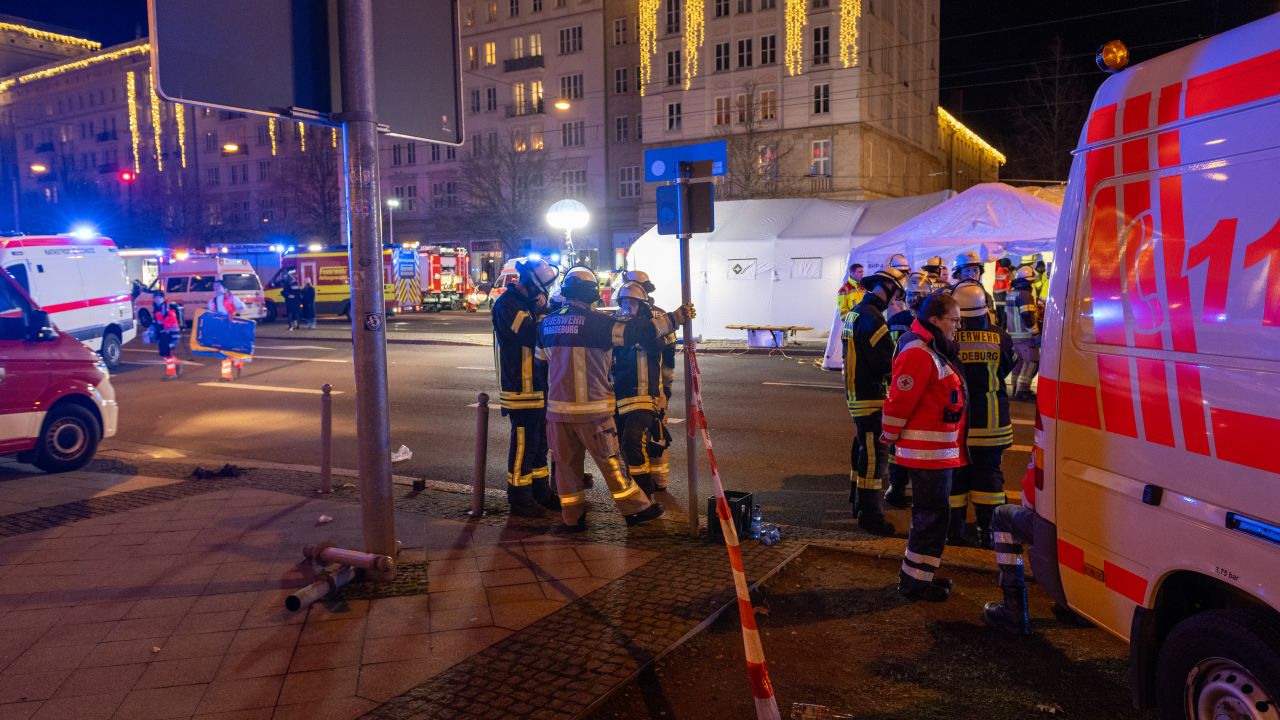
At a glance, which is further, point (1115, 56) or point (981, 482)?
point (981, 482)

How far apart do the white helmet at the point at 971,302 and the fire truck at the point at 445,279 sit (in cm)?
3396

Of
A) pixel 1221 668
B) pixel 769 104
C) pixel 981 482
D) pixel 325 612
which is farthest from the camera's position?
pixel 769 104

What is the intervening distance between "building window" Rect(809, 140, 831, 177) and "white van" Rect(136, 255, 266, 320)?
28.4 meters

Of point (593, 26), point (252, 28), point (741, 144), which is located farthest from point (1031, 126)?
point (252, 28)

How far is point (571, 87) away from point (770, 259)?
37570mm

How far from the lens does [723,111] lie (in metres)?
48.3

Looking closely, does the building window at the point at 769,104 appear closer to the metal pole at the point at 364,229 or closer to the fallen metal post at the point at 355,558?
the metal pole at the point at 364,229

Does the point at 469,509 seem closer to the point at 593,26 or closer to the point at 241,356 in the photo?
the point at 241,356

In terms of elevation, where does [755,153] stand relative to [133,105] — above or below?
below

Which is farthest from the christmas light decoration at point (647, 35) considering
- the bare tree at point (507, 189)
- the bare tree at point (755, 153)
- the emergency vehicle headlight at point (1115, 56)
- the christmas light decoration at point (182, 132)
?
the emergency vehicle headlight at point (1115, 56)

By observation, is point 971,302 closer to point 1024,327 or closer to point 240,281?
point 1024,327

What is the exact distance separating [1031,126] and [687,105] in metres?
18.2

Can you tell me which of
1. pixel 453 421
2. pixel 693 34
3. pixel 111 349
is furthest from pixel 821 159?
pixel 453 421

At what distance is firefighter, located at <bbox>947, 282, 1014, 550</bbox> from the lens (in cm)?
600
